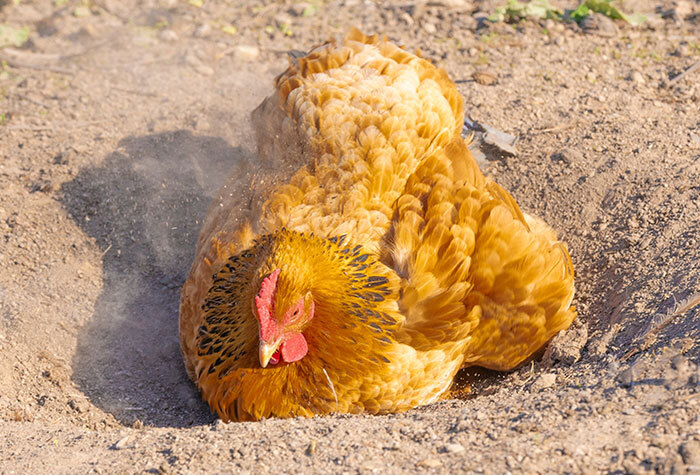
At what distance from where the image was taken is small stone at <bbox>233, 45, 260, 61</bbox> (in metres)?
6.64

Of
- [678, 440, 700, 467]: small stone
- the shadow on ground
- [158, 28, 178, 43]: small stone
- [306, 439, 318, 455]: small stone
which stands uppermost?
[678, 440, 700, 467]: small stone

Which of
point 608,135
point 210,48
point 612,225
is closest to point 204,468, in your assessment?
point 612,225

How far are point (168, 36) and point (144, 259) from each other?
2.86 m

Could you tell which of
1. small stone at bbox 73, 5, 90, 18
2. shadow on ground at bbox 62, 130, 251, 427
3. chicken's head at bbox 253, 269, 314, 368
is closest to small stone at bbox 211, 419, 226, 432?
chicken's head at bbox 253, 269, 314, 368

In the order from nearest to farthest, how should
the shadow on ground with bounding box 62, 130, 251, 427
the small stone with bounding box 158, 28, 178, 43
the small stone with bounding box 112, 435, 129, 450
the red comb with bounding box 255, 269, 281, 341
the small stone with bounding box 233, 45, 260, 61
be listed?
the red comb with bounding box 255, 269, 281, 341 < the small stone with bounding box 112, 435, 129, 450 < the shadow on ground with bounding box 62, 130, 251, 427 < the small stone with bounding box 233, 45, 260, 61 < the small stone with bounding box 158, 28, 178, 43

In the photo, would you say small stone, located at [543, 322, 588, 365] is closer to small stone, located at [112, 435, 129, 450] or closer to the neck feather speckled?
the neck feather speckled

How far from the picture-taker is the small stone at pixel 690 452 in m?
2.37

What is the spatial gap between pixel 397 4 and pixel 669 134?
10.5ft

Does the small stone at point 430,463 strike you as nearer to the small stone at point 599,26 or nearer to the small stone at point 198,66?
the small stone at point 198,66

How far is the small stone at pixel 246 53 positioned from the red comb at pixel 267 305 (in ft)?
13.5

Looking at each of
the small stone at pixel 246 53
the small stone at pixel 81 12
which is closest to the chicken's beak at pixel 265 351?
the small stone at pixel 246 53

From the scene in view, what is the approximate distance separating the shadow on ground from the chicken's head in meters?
1.12

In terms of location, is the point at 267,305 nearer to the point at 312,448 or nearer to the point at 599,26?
the point at 312,448

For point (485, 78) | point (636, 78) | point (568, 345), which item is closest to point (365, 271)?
point (568, 345)
